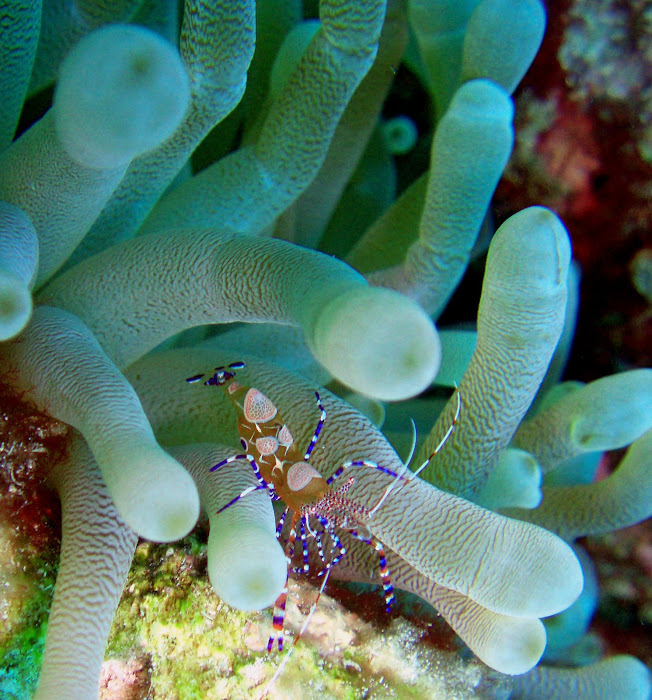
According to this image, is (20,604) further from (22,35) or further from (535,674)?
(535,674)

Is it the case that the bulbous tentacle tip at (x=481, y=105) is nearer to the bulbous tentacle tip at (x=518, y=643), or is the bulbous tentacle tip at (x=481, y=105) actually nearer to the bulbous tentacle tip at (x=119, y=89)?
the bulbous tentacle tip at (x=119, y=89)

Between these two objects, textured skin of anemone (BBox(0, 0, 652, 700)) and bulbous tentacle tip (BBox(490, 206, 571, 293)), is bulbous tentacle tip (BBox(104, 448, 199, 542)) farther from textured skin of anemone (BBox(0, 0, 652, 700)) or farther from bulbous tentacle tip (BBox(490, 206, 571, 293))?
bulbous tentacle tip (BBox(490, 206, 571, 293))

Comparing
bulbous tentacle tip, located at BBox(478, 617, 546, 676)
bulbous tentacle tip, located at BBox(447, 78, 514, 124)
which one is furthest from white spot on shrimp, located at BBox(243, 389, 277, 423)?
bulbous tentacle tip, located at BBox(447, 78, 514, 124)

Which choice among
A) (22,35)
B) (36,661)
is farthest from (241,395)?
(22,35)

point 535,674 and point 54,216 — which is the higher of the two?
point 54,216

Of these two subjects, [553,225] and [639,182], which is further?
[639,182]

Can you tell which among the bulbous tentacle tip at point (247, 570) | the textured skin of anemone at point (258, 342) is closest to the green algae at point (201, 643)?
the textured skin of anemone at point (258, 342)
